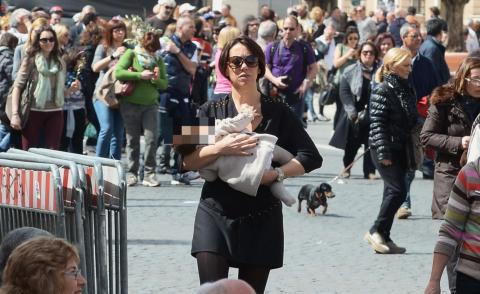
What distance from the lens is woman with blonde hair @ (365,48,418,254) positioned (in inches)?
424

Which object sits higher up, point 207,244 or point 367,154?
point 207,244

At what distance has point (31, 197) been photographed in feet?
21.8

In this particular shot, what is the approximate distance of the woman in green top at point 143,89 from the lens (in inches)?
565

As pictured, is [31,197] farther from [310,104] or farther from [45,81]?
[310,104]

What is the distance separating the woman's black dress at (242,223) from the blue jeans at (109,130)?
27.6 feet

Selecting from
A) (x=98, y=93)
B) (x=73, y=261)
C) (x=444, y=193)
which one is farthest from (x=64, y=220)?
(x=98, y=93)

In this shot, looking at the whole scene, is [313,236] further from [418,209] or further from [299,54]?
[299,54]

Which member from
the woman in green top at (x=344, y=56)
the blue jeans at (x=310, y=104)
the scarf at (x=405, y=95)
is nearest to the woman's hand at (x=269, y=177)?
the scarf at (x=405, y=95)

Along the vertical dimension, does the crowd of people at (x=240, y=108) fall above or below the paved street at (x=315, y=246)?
above

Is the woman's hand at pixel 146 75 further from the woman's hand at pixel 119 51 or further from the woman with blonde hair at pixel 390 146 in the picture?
the woman with blonde hair at pixel 390 146

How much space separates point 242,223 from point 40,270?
2.07 m

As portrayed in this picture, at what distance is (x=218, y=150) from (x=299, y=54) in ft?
36.2

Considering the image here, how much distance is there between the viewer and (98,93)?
1484cm

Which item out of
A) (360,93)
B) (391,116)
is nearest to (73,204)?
(391,116)
